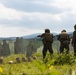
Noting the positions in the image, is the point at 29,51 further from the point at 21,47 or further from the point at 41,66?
the point at 41,66

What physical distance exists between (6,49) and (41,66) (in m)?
32.8

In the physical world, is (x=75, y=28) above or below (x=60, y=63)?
above

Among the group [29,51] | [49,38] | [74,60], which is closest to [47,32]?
[49,38]

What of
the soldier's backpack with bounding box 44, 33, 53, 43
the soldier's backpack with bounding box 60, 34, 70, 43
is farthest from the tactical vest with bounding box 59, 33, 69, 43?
the soldier's backpack with bounding box 44, 33, 53, 43

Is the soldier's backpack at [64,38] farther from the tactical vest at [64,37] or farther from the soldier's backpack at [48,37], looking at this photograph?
the soldier's backpack at [48,37]

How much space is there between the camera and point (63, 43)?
1953cm

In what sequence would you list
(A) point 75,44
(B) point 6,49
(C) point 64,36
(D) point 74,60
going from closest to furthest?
(D) point 74,60 → (C) point 64,36 → (A) point 75,44 → (B) point 6,49

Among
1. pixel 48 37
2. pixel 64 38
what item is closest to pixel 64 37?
pixel 64 38

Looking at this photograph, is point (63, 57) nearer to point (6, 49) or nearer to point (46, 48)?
point (46, 48)

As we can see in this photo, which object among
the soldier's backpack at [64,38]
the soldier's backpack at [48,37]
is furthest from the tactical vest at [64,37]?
the soldier's backpack at [48,37]

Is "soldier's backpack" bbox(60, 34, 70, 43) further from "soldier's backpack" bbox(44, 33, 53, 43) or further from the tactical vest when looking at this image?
"soldier's backpack" bbox(44, 33, 53, 43)

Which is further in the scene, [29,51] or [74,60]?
[29,51]

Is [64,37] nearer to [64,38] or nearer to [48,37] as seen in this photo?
[64,38]

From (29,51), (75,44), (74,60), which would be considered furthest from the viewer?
(29,51)
